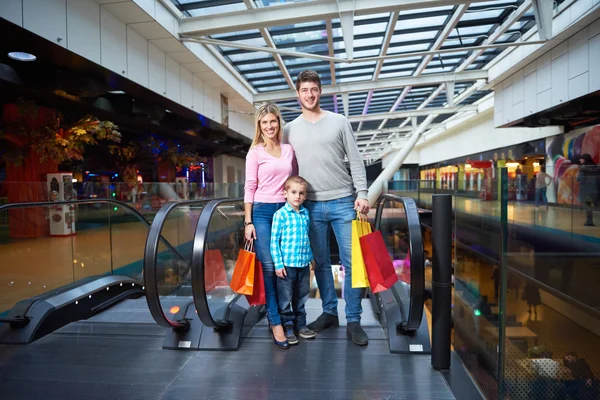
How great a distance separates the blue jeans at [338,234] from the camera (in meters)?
2.64

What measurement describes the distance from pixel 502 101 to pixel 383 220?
1195cm

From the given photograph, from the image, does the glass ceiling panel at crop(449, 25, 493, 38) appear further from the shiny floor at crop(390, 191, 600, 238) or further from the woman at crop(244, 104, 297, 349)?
the woman at crop(244, 104, 297, 349)

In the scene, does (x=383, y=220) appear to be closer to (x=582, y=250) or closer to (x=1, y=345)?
(x=1, y=345)

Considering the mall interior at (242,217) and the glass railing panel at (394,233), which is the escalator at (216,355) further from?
the glass railing panel at (394,233)

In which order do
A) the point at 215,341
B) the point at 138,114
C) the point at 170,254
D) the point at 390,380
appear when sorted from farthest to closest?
the point at 138,114 → the point at 170,254 → the point at 215,341 → the point at 390,380

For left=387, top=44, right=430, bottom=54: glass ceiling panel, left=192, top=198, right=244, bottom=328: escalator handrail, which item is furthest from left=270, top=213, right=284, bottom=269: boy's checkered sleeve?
left=387, top=44, right=430, bottom=54: glass ceiling panel

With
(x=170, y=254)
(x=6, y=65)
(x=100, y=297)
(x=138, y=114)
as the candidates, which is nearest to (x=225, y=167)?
(x=138, y=114)

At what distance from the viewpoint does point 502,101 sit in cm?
1392

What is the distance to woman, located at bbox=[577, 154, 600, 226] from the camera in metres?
5.13

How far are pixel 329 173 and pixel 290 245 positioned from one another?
0.53m

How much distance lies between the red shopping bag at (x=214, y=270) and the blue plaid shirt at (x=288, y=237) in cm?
65

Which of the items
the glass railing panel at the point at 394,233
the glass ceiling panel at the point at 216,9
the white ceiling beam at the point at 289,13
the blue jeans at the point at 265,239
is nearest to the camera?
the blue jeans at the point at 265,239

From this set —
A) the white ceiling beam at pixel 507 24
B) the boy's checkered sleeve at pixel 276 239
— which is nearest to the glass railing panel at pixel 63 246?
the boy's checkered sleeve at pixel 276 239

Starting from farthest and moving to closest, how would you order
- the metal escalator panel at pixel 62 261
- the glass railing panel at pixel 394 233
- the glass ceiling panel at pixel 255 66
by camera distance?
the glass ceiling panel at pixel 255 66 < the glass railing panel at pixel 394 233 < the metal escalator panel at pixel 62 261
